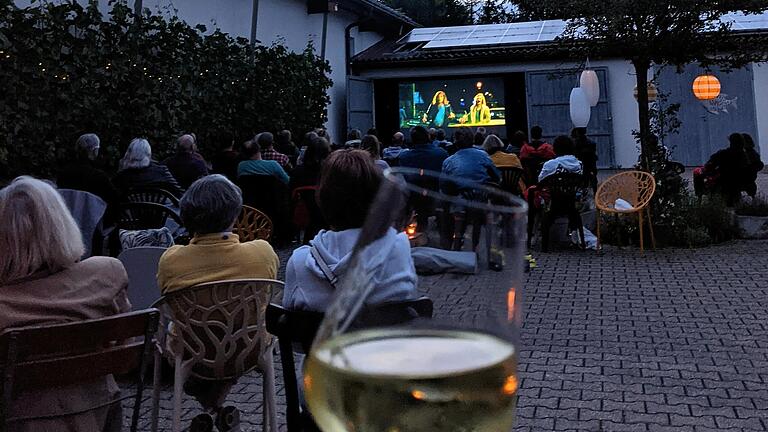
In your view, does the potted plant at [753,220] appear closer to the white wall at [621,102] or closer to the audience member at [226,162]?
the audience member at [226,162]

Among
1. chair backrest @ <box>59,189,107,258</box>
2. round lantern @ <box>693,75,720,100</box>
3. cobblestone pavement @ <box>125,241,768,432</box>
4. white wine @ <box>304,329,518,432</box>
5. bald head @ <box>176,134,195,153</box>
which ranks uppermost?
round lantern @ <box>693,75,720,100</box>

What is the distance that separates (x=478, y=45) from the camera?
21.6 metres

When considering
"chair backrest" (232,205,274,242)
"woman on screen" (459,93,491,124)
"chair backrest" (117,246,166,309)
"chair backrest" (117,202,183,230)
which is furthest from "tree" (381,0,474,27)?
"chair backrest" (117,246,166,309)

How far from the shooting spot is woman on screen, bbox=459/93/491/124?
21.4m

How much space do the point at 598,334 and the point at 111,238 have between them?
3693mm

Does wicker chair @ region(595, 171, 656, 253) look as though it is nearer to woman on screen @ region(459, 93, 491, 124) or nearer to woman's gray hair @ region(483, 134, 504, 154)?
woman's gray hair @ region(483, 134, 504, 154)

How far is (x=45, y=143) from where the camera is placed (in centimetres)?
857

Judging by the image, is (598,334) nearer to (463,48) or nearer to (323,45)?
(323,45)

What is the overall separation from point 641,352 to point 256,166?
5.78 meters

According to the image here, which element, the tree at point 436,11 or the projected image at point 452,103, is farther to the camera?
the tree at point 436,11

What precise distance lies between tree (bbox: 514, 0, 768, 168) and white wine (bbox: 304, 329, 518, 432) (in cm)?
1020

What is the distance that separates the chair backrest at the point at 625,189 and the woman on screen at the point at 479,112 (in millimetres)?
11272

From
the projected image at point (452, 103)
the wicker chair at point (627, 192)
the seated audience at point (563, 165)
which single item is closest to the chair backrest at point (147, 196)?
→ the seated audience at point (563, 165)

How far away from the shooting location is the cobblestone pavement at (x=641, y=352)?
410cm
